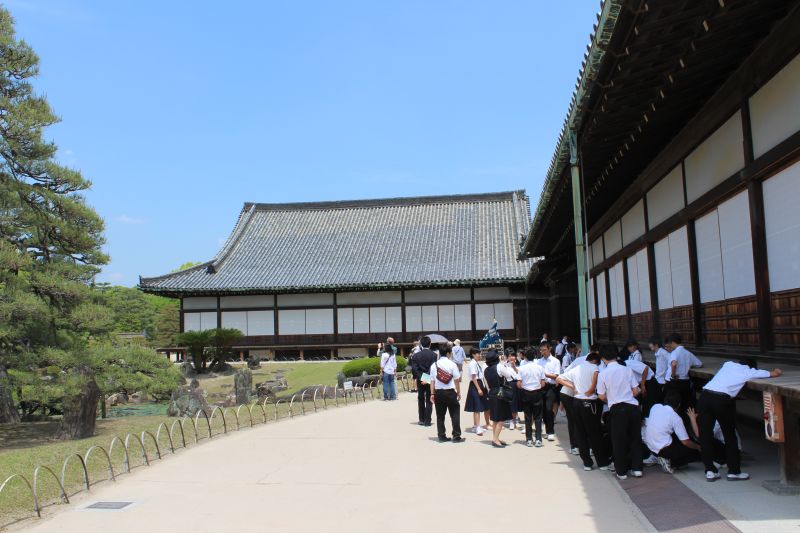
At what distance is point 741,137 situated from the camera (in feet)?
27.3

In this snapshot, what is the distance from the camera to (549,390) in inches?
414

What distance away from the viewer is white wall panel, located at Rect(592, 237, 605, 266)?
60.5ft

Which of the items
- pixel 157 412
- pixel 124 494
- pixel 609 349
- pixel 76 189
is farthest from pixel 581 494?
pixel 157 412

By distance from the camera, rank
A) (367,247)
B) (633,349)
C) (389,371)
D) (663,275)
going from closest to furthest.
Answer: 1. (633,349)
2. (663,275)
3. (389,371)
4. (367,247)

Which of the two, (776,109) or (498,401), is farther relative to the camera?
(498,401)

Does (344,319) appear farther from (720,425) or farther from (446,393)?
(720,425)

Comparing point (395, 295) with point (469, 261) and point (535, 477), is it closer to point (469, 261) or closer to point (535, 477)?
point (469, 261)

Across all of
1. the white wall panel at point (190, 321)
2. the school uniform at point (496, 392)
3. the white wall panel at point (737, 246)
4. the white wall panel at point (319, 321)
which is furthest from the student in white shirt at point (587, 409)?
the white wall panel at point (190, 321)

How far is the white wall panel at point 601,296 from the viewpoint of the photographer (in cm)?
1834

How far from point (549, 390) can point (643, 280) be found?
460 cm

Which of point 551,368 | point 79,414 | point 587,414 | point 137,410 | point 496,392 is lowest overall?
point 137,410

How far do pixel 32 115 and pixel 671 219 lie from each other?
1273 centimetres

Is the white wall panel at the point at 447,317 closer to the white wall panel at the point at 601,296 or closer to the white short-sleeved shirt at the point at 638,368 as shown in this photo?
the white wall panel at the point at 601,296

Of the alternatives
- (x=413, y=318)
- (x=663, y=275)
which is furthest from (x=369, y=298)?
(x=663, y=275)
